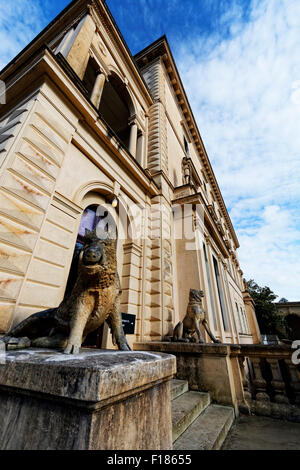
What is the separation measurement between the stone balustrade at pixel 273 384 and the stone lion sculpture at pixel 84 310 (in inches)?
117

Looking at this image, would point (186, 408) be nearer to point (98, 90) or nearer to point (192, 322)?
point (192, 322)

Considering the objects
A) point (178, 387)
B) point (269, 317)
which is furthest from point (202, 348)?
point (269, 317)

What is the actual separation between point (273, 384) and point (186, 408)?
1.82 metres

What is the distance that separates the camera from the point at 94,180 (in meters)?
4.84

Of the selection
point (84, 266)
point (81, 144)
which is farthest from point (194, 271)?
point (84, 266)

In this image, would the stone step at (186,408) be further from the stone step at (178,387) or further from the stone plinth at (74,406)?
the stone plinth at (74,406)

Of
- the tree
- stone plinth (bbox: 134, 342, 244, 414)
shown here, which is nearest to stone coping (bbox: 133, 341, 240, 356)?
stone plinth (bbox: 134, 342, 244, 414)

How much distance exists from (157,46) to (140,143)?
24.2ft

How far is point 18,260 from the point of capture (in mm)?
2771

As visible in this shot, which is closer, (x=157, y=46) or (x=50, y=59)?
(x=50, y=59)

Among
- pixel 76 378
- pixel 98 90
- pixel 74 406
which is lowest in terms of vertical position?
pixel 74 406

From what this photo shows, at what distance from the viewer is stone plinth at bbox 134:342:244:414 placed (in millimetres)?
3393

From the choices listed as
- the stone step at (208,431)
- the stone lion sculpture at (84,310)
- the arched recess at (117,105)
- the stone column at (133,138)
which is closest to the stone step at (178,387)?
the stone step at (208,431)
